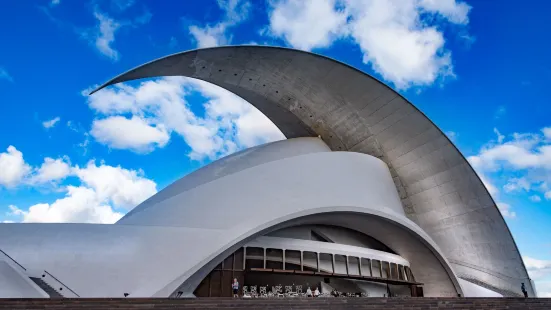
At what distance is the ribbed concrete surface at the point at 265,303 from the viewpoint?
8.56 metres

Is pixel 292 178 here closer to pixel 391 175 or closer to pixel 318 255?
pixel 318 255

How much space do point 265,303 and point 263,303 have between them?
Result: 53mm

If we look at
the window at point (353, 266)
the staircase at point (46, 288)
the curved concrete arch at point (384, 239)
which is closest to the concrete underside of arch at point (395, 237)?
the curved concrete arch at point (384, 239)

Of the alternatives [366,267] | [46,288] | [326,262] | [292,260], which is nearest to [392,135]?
[366,267]

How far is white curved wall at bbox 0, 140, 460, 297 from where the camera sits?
12.3m

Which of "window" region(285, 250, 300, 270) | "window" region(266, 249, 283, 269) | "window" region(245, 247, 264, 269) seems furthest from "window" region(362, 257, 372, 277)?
"window" region(245, 247, 264, 269)

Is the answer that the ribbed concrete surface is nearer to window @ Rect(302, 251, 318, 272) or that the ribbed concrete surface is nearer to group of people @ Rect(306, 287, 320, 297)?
group of people @ Rect(306, 287, 320, 297)

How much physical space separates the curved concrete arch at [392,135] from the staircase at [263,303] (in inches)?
389

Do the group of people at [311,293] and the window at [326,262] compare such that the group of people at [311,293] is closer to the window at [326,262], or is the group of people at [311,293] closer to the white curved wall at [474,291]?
the window at [326,262]

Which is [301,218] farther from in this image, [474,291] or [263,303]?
[474,291]

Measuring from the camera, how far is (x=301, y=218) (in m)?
16.2

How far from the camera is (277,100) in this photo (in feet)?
67.2

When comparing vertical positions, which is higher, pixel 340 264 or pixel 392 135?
pixel 392 135

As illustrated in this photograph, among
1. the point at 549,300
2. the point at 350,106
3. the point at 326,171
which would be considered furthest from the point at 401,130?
the point at 549,300
